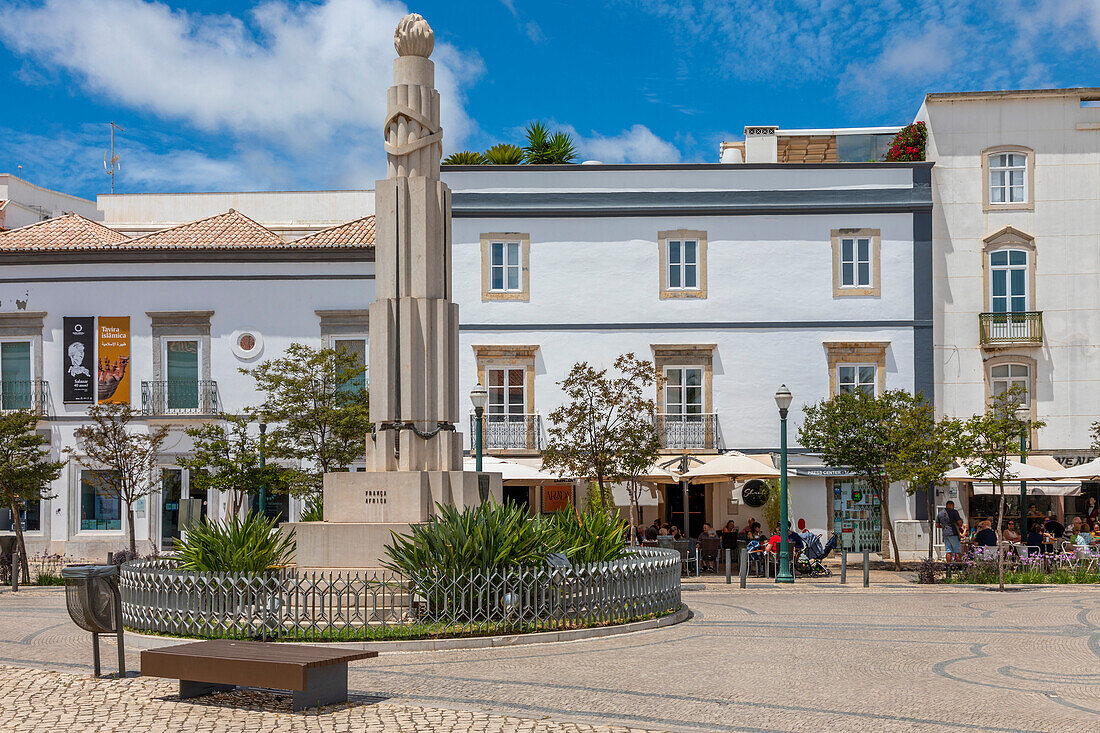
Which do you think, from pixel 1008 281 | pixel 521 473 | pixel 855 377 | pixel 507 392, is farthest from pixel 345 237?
pixel 1008 281

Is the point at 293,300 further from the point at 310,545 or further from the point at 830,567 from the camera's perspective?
the point at 310,545

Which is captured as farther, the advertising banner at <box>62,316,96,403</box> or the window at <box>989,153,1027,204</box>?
the advertising banner at <box>62,316,96,403</box>

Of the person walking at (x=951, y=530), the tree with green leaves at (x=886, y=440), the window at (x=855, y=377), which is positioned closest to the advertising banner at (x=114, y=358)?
the tree with green leaves at (x=886, y=440)

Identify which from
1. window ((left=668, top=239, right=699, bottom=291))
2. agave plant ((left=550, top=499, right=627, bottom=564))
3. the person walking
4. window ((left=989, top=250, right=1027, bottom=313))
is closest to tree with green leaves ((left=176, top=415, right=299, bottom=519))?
window ((left=668, top=239, right=699, bottom=291))

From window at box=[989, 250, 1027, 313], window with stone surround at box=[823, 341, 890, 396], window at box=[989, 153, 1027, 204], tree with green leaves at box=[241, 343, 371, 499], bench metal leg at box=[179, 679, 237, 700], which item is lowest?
bench metal leg at box=[179, 679, 237, 700]

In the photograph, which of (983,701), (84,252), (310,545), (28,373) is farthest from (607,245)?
(983,701)

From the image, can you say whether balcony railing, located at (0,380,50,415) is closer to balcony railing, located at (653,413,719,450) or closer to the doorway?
balcony railing, located at (653,413,719,450)

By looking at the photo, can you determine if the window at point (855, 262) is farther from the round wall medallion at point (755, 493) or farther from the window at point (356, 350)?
the window at point (356, 350)

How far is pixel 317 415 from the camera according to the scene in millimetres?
27203

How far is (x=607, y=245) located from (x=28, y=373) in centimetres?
1651

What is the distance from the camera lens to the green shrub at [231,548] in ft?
45.5

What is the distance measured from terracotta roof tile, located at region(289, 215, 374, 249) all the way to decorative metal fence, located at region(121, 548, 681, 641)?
66.5ft

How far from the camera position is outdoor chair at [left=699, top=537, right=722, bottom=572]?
25.5 m

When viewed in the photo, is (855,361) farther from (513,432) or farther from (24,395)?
(24,395)
